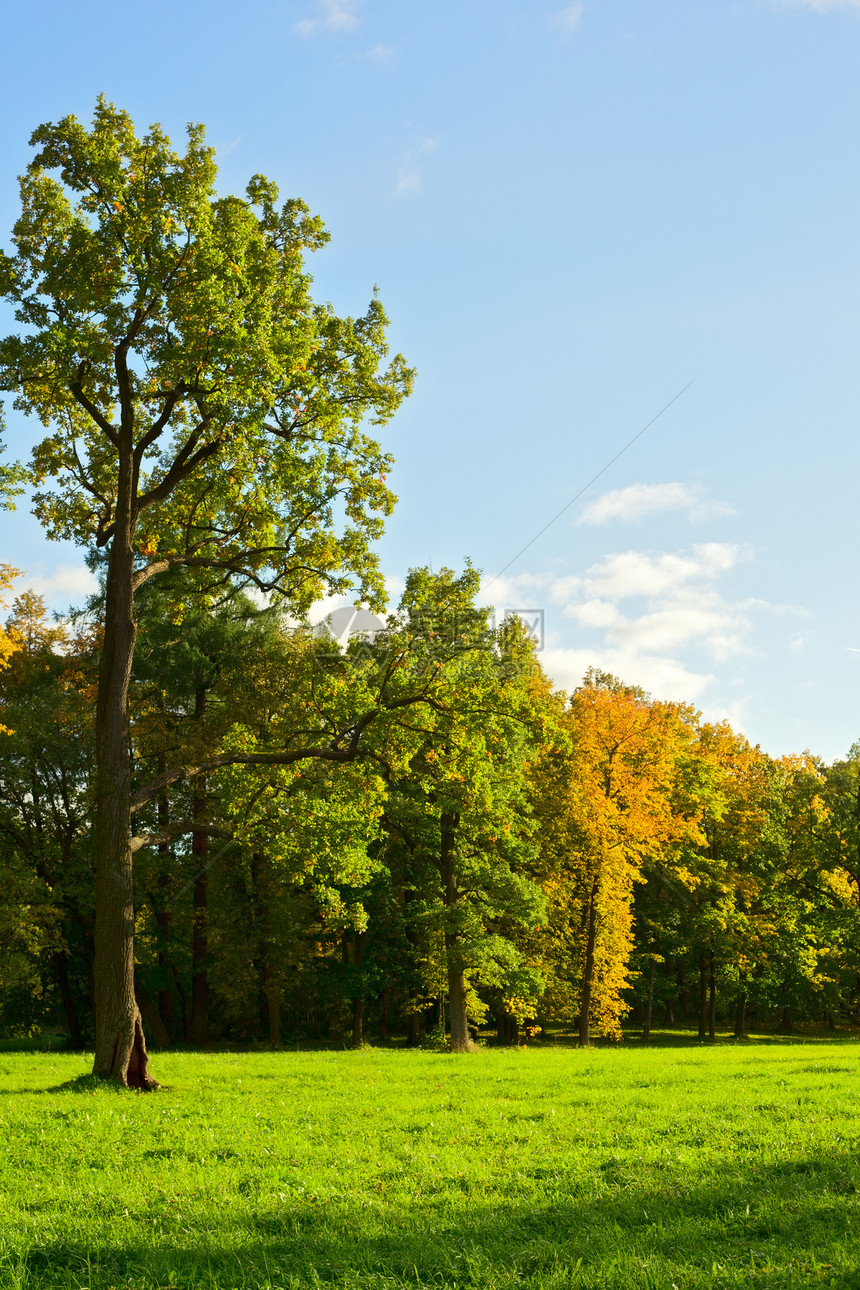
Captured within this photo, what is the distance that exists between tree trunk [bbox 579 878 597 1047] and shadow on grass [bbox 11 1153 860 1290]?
26.1 metres

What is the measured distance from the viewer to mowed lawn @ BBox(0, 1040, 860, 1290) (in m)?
5.95

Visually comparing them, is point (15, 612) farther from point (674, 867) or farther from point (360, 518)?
point (674, 867)

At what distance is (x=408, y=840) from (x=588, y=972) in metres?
10.7

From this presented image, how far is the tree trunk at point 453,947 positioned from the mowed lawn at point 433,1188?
13.0 meters

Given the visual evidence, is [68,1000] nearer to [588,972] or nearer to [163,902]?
[163,902]

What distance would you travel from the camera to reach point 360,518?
18734 millimetres

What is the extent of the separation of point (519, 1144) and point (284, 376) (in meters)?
12.7

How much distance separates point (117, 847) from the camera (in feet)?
51.5

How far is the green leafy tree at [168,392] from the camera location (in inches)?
591

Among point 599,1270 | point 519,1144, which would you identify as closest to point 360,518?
point 519,1144

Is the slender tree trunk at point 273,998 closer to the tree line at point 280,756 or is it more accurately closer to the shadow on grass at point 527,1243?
the tree line at point 280,756

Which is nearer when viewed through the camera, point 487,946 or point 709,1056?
point 709,1056

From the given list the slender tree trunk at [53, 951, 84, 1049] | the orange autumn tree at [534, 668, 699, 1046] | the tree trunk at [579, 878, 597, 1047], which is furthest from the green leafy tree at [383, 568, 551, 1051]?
the slender tree trunk at [53, 951, 84, 1049]

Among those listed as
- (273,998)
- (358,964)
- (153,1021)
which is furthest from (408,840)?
(153,1021)
